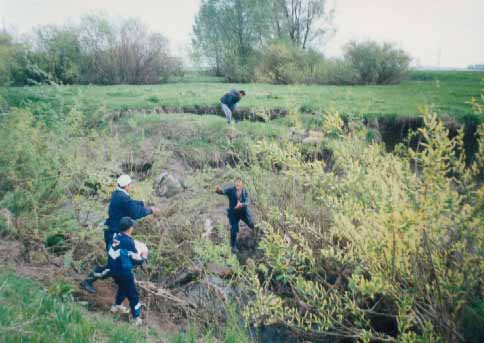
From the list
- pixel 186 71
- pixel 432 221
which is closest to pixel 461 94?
pixel 432 221

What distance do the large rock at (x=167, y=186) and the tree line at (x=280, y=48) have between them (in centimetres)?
1044

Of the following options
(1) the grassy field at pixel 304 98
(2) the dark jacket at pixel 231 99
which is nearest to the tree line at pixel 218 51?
(1) the grassy field at pixel 304 98

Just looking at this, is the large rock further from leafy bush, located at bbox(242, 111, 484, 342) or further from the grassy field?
leafy bush, located at bbox(242, 111, 484, 342)

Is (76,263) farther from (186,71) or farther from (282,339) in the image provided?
(186,71)

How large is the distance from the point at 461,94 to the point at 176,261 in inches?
368

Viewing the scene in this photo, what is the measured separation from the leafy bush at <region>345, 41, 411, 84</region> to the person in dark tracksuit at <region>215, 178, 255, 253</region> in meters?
13.6

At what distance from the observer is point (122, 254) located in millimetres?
4949

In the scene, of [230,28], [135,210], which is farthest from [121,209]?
[230,28]

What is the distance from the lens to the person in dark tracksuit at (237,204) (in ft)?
22.5

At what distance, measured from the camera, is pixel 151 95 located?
46.0ft

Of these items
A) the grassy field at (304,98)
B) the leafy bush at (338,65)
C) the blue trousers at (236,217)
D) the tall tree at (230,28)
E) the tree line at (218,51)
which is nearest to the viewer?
the blue trousers at (236,217)

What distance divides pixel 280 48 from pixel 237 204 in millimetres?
17020

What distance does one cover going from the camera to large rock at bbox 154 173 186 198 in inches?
332

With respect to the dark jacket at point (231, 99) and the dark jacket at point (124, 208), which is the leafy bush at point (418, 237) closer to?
the dark jacket at point (124, 208)
